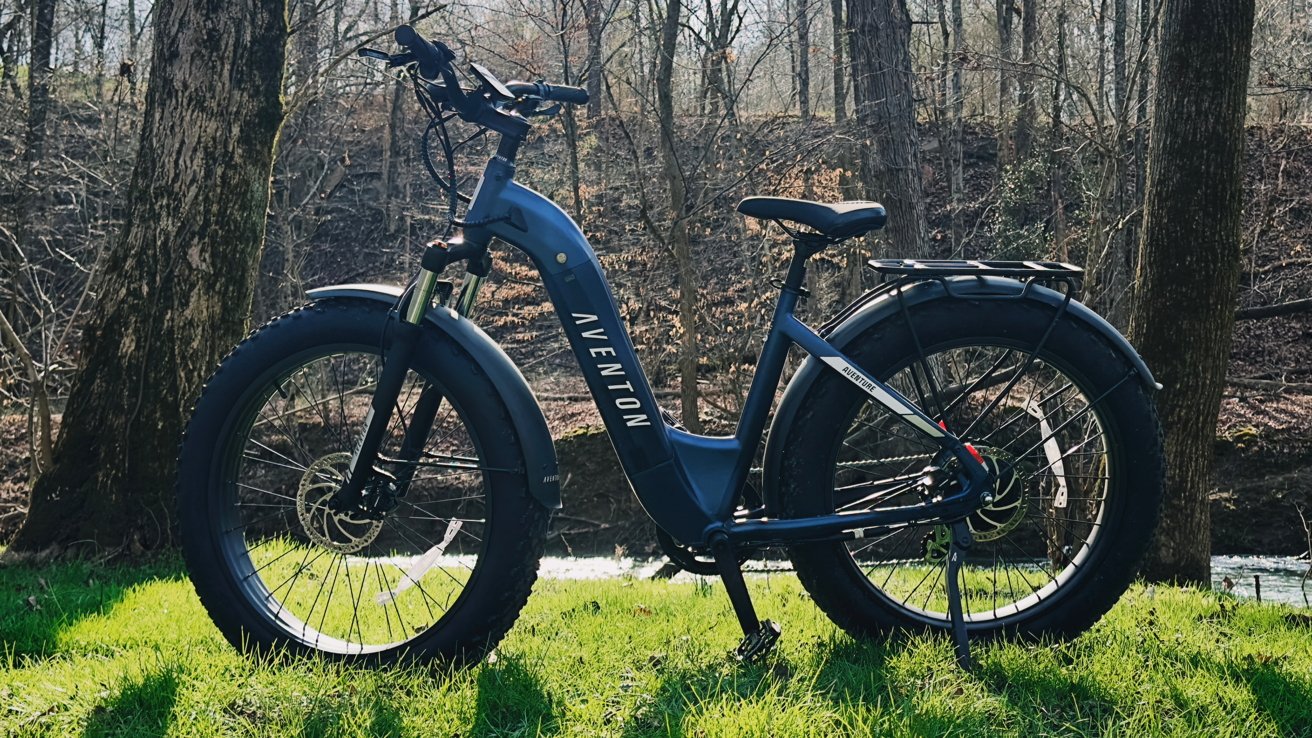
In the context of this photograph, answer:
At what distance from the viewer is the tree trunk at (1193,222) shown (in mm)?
4680

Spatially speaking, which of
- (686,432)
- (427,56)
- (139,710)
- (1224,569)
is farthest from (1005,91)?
(139,710)

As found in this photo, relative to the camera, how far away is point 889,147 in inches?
355

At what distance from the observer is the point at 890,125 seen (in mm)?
9008

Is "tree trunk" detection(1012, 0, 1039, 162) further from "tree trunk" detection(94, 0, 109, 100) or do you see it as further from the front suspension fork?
"tree trunk" detection(94, 0, 109, 100)

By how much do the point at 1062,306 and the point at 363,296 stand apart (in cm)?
191

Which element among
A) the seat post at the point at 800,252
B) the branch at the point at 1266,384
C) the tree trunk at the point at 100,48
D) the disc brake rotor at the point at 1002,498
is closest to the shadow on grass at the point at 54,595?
the seat post at the point at 800,252

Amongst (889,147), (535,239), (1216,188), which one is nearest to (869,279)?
(889,147)

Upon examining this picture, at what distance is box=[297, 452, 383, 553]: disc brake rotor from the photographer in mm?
2859

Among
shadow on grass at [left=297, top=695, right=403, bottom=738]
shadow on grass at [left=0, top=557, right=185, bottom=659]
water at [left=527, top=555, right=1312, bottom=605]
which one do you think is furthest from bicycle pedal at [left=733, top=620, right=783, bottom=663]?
water at [left=527, top=555, right=1312, bottom=605]

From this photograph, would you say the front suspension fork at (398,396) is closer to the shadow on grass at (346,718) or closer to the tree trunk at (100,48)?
the shadow on grass at (346,718)

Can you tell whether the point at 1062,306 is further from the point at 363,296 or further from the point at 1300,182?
the point at 1300,182

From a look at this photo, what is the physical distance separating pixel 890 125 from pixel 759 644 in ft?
23.2

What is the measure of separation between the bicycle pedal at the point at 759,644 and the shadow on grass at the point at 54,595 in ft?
6.66

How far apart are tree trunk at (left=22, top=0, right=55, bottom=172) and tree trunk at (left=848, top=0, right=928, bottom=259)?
25.1 feet
